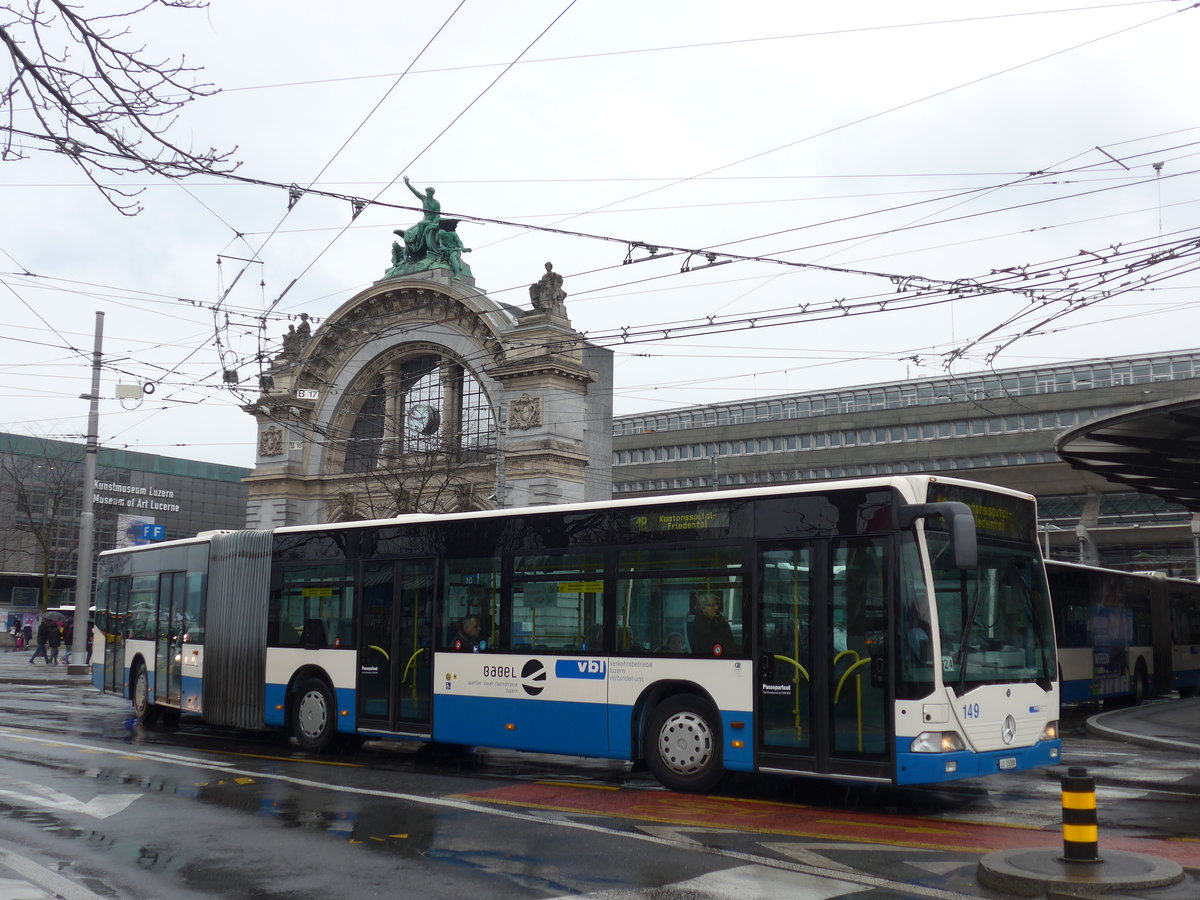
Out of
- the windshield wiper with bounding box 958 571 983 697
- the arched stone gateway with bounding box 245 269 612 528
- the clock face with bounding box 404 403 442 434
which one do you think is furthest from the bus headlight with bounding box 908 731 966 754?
the clock face with bounding box 404 403 442 434

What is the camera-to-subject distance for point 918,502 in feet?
33.9

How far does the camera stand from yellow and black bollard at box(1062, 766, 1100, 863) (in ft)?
24.1

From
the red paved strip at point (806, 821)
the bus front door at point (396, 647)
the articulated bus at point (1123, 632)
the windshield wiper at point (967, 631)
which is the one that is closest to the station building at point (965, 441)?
the articulated bus at point (1123, 632)

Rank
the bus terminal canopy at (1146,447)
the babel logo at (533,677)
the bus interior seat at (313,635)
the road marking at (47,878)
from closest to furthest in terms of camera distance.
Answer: the road marking at (47,878)
the babel logo at (533,677)
the bus interior seat at (313,635)
the bus terminal canopy at (1146,447)

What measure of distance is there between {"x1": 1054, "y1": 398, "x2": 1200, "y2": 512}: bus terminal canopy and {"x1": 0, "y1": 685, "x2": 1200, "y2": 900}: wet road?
5.33 meters

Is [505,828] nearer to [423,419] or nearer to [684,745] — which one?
[684,745]

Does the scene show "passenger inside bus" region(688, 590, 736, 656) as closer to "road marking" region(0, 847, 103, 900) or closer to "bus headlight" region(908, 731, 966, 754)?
"bus headlight" region(908, 731, 966, 754)

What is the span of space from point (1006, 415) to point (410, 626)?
64266mm

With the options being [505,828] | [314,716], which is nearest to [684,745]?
[505,828]

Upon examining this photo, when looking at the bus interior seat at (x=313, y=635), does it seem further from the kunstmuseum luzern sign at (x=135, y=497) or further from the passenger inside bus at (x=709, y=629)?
the kunstmuseum luzern sign at (x=135, y=497)

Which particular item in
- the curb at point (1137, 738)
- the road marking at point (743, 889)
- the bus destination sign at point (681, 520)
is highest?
the bus destination sign at point (681, 520)

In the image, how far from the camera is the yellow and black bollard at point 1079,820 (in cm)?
736

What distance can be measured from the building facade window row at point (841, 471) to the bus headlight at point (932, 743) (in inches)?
2331

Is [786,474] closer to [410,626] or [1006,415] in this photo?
[1006,415]
